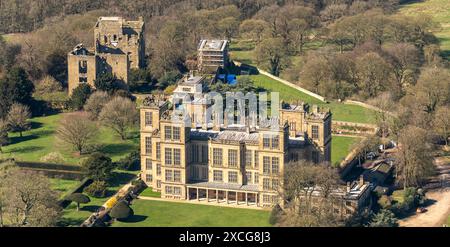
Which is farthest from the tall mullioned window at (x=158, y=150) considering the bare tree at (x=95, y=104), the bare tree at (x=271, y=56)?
the bare tree at (x=271, y=56)

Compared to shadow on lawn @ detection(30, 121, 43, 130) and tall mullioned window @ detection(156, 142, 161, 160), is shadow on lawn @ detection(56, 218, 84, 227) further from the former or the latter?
shadow on lawn @ detection(30, 121, 43, 130)

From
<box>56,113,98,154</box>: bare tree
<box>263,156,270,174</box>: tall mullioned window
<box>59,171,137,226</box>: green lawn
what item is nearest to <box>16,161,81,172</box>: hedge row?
<box>59,171,137,226</box>: green lawn

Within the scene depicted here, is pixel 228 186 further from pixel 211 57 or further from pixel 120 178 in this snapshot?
pixel 211 57

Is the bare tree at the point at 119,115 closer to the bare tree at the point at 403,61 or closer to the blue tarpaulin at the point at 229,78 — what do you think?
the blue tarpaulin at the point at 229,78

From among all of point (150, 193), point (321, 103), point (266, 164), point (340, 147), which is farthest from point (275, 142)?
point (321, 103)
